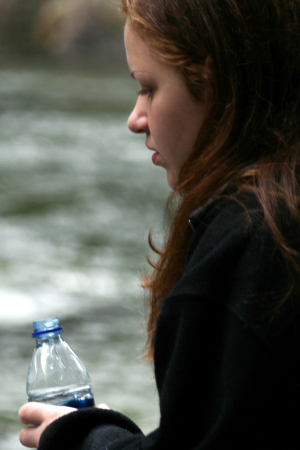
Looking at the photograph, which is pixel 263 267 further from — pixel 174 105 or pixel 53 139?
pixel 53 139

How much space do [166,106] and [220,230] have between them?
278 mm

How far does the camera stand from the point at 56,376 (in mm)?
1201

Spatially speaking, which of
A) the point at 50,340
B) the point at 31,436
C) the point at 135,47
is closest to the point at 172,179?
the point at 135,47

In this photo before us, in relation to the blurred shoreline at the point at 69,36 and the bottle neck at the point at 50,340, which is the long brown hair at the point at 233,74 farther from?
the blurred shoreline at the point at 69,36

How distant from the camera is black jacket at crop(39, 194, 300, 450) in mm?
839

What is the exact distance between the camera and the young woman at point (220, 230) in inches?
33.3

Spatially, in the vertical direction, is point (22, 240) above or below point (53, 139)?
below

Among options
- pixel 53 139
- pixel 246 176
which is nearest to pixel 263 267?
pixel 246 176

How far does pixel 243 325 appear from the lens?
2.78 feet

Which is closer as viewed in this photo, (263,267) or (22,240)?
(263,267)

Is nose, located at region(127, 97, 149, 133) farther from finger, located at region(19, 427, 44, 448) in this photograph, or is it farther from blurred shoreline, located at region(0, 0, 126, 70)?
blurred shoreline, located at region(0, 0, 126, 70)

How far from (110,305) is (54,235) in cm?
135

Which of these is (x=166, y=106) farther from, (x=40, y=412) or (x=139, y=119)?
(x=40, y=412)

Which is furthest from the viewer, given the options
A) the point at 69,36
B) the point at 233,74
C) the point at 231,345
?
the point at 69,36
